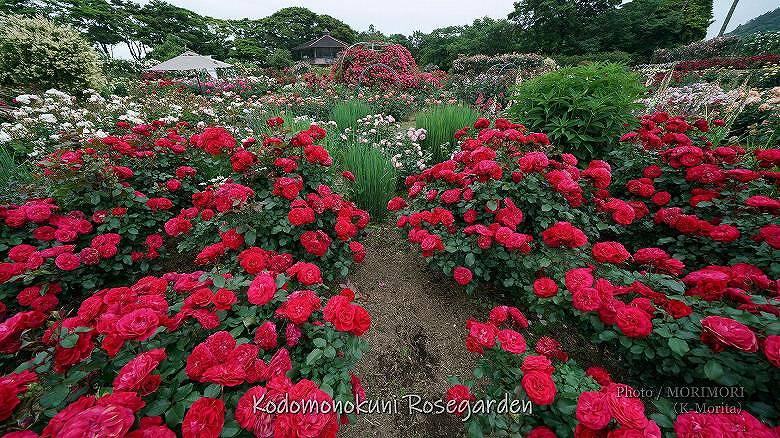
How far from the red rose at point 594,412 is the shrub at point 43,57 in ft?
33.3

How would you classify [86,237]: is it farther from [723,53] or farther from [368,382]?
[723,53]

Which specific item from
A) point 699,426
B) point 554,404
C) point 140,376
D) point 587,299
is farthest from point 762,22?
point 140,376

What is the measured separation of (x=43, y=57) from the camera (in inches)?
235

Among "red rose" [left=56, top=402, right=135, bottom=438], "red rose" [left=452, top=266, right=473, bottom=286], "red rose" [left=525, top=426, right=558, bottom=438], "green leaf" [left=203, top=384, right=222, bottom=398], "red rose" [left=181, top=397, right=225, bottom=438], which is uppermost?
"red rose" [left=56, top=402, right=135, bottom=438]

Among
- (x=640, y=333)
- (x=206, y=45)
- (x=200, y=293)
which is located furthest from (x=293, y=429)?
(x=206, y=45)

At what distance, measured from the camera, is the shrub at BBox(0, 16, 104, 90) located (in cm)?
581

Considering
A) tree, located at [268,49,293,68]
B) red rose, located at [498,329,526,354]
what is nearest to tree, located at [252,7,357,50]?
tree, located at [268,49,293,68]

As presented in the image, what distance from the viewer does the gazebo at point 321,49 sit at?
3512 cm

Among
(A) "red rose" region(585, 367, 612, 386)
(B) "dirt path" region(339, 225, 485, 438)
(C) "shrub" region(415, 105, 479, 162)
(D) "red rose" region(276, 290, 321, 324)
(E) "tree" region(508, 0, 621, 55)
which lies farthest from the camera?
Answer: (E) "tree" region(508, 0, 621, 55)

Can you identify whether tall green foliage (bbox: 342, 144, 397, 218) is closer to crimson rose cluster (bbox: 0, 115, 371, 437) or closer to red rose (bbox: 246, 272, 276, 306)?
crimson rose cluster (bbox: 0, 115, 371, 437)

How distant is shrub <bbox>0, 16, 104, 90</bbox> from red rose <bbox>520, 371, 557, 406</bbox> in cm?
999

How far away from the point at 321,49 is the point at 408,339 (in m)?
41.8

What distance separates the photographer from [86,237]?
216cm

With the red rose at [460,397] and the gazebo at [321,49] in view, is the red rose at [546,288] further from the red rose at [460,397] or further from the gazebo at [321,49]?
the gazebo at [321,49]
